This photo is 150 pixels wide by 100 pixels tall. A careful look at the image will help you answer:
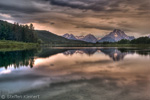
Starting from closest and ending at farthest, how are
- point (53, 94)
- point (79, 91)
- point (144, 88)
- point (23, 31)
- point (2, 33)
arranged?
point (53, 94), point (79, 91), point (144, 88), point (2, 33), point (23, 31)

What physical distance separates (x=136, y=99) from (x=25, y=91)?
9976 millimetres

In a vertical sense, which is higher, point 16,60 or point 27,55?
point 27,55

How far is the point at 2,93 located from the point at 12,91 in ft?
2.84

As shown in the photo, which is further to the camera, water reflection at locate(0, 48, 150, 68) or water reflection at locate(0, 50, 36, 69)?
water reflection at locate(0, 48, 150, 68)

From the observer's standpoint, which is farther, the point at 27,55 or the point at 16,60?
the point at 27,55

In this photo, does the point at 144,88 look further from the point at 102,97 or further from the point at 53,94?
the point at 53,94

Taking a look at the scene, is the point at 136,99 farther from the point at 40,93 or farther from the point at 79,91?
the point at 40,93

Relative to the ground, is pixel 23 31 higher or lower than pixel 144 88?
higher

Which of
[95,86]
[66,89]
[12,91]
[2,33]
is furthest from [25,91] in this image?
[2,33]

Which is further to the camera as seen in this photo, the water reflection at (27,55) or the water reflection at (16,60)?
the water reflection at (27,55)

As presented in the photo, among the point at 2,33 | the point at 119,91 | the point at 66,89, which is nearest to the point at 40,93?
the point at 66,89

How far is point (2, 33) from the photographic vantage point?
14150 cm

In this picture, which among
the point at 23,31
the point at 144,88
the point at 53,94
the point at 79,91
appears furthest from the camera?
the point at 23,31

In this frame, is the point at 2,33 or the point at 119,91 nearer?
the point at 119,91
